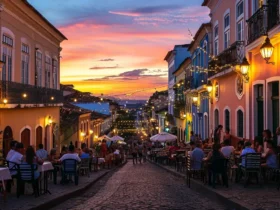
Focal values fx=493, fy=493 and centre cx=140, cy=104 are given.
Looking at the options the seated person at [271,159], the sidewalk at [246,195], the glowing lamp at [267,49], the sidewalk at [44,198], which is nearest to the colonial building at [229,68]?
the glowing lamp at [267,49]

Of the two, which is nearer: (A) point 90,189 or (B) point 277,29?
(B) point 277,29

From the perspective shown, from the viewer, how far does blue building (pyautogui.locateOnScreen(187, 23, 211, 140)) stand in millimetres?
29672

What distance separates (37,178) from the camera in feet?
39.3

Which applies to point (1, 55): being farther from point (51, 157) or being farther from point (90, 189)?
point (90, 189)

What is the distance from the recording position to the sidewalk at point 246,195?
33.5 feet

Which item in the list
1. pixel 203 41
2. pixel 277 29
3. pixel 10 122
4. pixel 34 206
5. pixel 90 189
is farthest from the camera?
pixel 203 41

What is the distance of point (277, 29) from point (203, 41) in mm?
17945

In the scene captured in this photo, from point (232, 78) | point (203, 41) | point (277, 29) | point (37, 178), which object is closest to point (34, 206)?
point (37, 178)

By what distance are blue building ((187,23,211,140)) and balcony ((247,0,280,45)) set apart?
11452 millimetres

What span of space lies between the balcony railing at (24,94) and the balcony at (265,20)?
30.1 feet

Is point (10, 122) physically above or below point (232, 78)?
below

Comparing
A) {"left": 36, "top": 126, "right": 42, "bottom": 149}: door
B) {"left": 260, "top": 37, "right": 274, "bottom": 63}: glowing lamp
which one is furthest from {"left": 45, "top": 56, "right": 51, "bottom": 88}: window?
{"left": 260, "top": 37, "right": 274, "bottom": 63}: glowing lamp

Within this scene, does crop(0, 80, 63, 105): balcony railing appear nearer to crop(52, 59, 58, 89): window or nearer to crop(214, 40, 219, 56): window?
crop(52, 59, 58, 89): window

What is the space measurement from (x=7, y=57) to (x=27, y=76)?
3.81m
